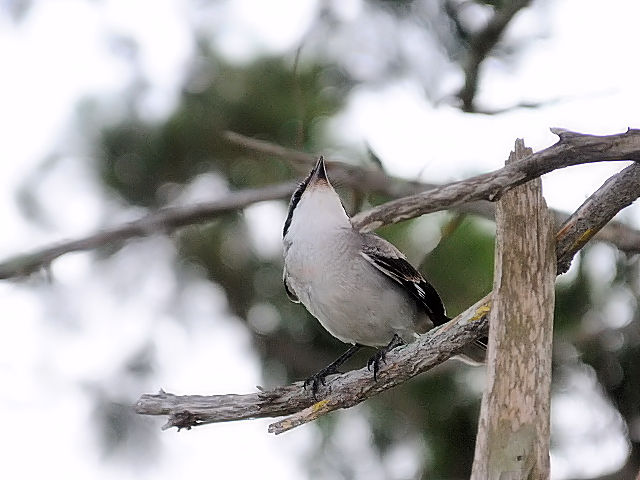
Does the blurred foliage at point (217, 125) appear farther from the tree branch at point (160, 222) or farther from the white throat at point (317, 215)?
the white throat at point (317, 215)

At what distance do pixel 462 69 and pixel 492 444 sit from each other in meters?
1.40

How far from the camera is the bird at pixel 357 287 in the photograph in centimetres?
Answer: 251

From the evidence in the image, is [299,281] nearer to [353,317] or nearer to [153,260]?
[353,317]

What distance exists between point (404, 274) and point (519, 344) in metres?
0.79

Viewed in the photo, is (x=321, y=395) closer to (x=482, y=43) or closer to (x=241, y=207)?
(x=241, y=207)

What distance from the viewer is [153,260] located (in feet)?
10.9

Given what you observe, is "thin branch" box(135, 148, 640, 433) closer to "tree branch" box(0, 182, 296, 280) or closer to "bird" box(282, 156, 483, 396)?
"bird" box(282, 156, 483, 396)

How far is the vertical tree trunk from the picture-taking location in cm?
173

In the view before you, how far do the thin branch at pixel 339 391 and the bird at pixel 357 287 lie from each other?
33 cm

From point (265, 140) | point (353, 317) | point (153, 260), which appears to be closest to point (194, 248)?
point (153, 260)

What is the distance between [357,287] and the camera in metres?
2.52

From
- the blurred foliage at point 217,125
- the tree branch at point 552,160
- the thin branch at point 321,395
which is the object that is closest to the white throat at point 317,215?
the blurred foliage at point 217,125

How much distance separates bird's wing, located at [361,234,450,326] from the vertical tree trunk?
0.72 meters

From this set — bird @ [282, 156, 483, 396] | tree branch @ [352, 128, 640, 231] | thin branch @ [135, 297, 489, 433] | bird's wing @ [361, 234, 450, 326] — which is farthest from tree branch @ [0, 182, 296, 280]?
tree branch @ [352, 128, 640, 231]
